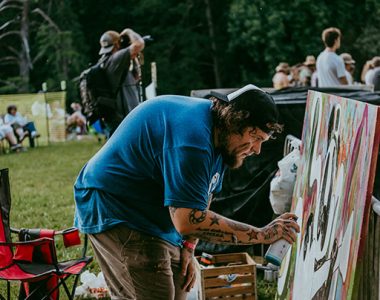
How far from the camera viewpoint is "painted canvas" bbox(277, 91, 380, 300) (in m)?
2.12

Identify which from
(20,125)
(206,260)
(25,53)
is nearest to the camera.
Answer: (206,260)

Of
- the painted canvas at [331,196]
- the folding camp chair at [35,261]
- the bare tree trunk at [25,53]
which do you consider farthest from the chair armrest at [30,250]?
the bare tree trunk at [25,53]

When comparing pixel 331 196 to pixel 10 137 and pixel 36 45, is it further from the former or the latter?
pixel 36 45

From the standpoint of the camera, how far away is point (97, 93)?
20.9 ft

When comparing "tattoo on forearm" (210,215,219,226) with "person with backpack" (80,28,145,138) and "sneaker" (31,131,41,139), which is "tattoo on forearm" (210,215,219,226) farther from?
"sneaker" (31,131,41,139)

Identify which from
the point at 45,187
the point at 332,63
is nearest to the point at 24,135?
the point at 45,187

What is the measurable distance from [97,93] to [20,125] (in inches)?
Result: 385

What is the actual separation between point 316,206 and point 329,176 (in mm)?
223

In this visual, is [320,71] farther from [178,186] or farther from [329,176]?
[178,186]

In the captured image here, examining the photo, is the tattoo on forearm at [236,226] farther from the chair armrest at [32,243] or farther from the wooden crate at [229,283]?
the wooden crate at [229,283]

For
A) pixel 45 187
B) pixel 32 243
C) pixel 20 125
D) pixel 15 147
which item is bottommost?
pixel 15 147

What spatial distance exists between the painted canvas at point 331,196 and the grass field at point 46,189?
1155mm

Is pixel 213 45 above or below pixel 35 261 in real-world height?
above

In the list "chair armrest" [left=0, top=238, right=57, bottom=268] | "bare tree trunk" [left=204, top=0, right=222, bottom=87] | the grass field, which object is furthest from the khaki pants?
"bare tree trunk" [left=204, top=0, right=222, bottom=87]
